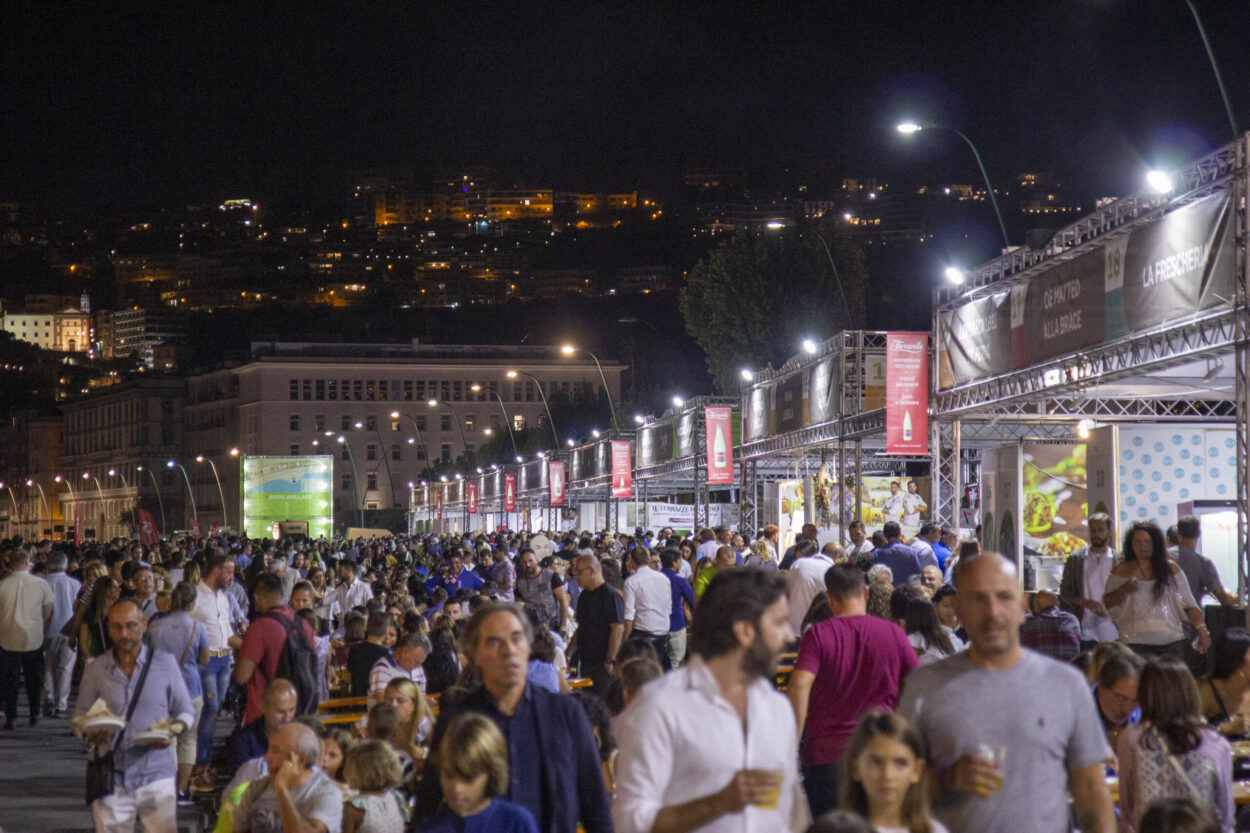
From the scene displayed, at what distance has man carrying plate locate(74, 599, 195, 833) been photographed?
8273 millimetres

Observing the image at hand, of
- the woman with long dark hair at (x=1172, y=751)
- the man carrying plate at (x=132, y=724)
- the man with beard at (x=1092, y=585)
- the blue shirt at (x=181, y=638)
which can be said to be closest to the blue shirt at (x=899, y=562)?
the man with beard at (x=1092, y=585)

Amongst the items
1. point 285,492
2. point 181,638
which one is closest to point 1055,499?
point 181,638

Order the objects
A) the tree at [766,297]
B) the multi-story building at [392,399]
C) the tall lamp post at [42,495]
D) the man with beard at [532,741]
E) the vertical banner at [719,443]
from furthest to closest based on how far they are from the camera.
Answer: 1. the tall lamp post at [42,495]
2. the multi-story building at [392,399]
3. the tree at [766,297]
4. the vertical banner at [719,443]
5. the man with beard at [532,741]

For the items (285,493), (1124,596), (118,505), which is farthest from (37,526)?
(1124,596)

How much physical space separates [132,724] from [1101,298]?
1117cm

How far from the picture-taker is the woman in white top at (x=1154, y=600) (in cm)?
1080

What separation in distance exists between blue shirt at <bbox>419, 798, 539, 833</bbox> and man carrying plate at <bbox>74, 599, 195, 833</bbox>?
4.22 metres

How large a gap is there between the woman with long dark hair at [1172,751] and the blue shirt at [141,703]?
5161mm

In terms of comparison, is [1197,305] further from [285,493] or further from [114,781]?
[285,493]

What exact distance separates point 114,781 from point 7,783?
5202mm

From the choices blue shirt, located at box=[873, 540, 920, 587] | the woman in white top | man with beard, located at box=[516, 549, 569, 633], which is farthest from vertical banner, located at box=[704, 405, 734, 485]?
the woman in white top

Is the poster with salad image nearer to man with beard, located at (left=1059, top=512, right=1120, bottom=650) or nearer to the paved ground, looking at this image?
man with beard, located at (left=1059, top=512, right=1120, bottom=650)

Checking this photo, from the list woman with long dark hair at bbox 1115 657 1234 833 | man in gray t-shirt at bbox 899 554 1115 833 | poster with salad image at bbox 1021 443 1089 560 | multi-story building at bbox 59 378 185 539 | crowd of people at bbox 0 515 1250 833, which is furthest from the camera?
multi-story building at bbox 59 378 185 539

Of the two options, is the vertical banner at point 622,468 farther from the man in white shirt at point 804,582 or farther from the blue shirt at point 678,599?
the man in white shirt at point 804,582
